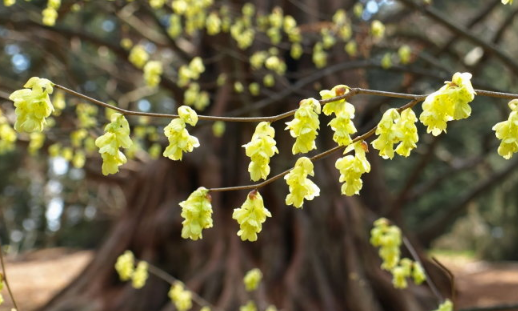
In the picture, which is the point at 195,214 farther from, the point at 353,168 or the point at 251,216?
the point at 353,168

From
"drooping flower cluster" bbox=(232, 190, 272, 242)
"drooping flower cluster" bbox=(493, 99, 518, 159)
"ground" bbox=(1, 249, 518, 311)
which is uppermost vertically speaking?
"ground" bbox=(1, 249, 518, 311)

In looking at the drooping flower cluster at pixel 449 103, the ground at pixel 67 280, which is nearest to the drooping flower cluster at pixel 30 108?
the drooping flower cluster at pixel 449 103

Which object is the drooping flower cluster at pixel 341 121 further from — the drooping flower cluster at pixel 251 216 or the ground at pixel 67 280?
the ground at pixel 67 280

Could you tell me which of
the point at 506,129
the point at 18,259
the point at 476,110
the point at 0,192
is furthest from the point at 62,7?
the point at 0,192

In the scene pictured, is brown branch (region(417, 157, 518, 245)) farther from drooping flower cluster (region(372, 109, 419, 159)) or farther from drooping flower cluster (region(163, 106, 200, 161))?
drooping flower cluster (region(163, 106, 200, 161))

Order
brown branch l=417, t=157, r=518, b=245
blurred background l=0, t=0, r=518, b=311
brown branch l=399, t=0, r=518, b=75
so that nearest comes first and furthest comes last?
brown branch l=399, t=0, r=518, b=75 → blurred background l=0, t=0, r=518, b=311 → brown branch l=417, t=157, r=518, b=245

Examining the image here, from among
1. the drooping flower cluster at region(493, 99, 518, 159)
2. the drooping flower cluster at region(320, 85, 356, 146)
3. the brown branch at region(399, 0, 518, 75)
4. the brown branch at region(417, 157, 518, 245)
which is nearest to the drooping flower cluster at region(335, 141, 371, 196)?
the drooping flower cluster at region(320, 85, 356, 146)
